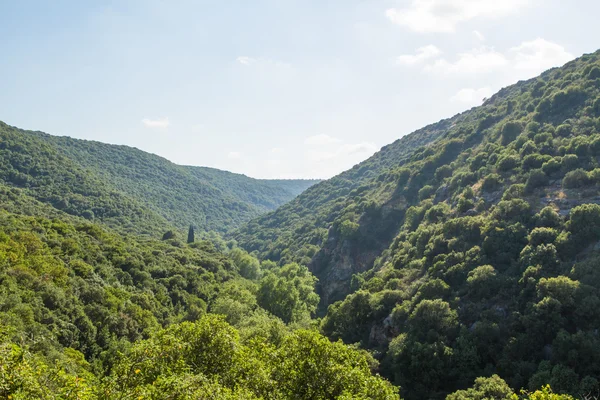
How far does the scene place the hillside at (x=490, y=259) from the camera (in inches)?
1227

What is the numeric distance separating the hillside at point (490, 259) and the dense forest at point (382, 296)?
19cm

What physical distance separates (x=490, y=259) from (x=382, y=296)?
543 inches

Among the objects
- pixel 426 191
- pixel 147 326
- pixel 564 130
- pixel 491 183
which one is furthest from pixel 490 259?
pixel 147 326

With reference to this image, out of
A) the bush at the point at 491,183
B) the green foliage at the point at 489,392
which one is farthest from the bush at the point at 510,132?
the green foliage at the point at 489,392

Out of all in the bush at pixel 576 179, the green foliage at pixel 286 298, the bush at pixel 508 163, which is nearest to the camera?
the bush at pixel 576 179

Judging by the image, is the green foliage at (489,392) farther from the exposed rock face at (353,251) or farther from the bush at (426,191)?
the bush at (426,191)

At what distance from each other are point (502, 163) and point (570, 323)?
31302 mm

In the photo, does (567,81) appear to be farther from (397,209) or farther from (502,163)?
(397,209)

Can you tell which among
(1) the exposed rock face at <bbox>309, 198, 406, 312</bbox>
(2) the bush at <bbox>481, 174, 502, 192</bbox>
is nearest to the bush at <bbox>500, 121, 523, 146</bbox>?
(2) the bush at <bbox>481, 174, 502, 192</bbox>

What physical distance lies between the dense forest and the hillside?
194mm

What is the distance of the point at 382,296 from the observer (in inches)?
1837

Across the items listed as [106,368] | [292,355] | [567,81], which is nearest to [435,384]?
[292,355]

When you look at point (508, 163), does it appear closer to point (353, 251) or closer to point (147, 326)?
point (353, 251)

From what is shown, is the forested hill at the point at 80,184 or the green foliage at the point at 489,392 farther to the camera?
the forested hill at the point at 80,184
